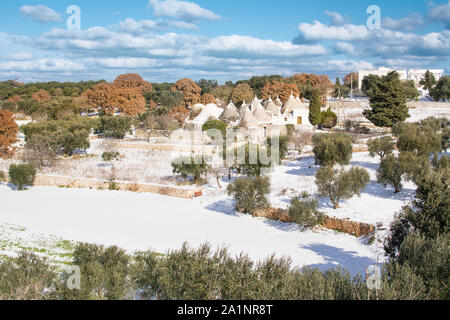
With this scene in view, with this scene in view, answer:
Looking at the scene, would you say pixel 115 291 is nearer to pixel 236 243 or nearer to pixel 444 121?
pixel 236 243

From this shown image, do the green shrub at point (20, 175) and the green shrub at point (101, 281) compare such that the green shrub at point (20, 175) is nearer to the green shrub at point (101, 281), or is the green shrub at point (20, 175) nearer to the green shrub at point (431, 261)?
the green shrub at point (101, 281)

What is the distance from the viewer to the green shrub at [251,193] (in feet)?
49.9

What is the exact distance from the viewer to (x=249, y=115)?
29.3m

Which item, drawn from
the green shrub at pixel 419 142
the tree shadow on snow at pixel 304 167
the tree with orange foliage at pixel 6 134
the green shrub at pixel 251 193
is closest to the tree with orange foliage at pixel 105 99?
the tree with orange foliage at pixel 6 134

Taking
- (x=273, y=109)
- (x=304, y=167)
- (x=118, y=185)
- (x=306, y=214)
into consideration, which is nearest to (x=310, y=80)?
(x=273, y=109)

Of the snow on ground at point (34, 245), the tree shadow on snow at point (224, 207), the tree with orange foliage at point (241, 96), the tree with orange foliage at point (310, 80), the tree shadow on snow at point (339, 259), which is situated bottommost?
the tree shadow on snow at point (339, 259)

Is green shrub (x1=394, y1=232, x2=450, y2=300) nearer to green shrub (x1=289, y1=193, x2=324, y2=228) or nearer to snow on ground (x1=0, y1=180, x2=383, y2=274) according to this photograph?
snow on ground (x1=0, y1=180, x2=383, y2=274)

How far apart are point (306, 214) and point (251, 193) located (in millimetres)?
2589

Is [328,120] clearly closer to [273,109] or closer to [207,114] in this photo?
[273,109]

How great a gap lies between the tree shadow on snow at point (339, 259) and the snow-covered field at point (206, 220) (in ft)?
0.09

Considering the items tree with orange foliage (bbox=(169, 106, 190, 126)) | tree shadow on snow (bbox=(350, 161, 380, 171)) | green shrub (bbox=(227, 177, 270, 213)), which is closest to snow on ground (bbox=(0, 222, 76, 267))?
green shrub (bbox=(227, 177, 270, 213))

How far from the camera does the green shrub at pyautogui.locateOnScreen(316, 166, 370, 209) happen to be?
47.1 ft

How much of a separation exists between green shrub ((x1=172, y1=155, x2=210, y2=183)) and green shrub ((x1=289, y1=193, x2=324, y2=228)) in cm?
644

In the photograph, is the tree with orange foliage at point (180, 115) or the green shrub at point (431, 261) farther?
the tree with orange foliage at point (180, 115)
